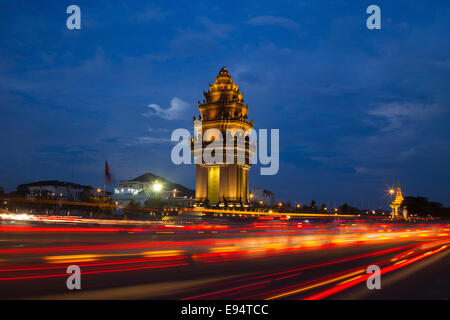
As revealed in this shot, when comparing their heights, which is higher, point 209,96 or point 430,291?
point 209,96

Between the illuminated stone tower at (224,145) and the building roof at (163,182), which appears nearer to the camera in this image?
the illuminated stone tower at (224,145)

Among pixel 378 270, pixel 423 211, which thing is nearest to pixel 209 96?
pixel 378 270

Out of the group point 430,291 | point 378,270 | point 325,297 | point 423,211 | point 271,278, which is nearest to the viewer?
point 325,297

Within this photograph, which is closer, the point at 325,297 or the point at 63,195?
the point at 325,297

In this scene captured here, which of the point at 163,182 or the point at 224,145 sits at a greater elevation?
the point at 224,145

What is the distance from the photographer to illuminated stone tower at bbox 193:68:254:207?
259 feet

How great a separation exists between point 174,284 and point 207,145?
7187cm

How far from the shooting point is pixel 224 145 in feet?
262

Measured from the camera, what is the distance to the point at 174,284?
1045cm

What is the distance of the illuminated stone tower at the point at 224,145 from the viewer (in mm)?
→ 79000

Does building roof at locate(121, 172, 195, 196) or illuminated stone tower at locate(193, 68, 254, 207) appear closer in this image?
illuminated stone tower at locate(193, 68, 254, 207)

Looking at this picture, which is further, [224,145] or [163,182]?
[163,182]
